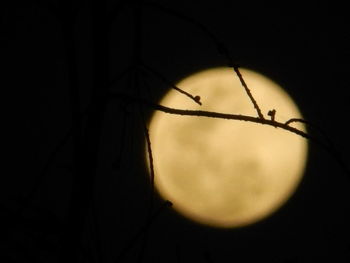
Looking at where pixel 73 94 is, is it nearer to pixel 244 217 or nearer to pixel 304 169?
A: pixel 244 217

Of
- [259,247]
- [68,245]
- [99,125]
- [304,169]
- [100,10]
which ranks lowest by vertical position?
[68,245]

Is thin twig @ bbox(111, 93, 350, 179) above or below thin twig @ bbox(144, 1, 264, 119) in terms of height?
below

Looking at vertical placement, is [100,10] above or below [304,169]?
below

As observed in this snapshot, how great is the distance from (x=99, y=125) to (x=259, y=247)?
86.8ft

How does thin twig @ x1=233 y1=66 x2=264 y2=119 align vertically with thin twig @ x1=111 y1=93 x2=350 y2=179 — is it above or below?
above

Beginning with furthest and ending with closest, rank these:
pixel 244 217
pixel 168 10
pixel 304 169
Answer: pixel 304 169, pixel 244 217, pixel 168 10

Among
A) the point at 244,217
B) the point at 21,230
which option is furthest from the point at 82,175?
the point at 244,217

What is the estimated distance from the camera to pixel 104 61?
74 centimetres

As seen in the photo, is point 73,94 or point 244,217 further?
point 244,217

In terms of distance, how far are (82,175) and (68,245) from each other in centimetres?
9

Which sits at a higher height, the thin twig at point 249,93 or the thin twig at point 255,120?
the thin twig at point 249,93

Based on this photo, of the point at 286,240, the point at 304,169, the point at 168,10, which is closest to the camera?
the point at 168,10

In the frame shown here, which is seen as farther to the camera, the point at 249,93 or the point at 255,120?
the point at 249,93

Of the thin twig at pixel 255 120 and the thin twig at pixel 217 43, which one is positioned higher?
the thin twig at pixel 217 43
